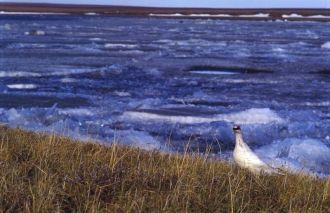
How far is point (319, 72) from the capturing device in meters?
21.7

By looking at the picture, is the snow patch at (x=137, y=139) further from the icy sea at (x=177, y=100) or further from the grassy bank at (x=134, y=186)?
the grassy bank at (x=134, y=186)

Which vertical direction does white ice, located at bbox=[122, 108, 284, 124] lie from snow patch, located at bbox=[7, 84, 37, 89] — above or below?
above

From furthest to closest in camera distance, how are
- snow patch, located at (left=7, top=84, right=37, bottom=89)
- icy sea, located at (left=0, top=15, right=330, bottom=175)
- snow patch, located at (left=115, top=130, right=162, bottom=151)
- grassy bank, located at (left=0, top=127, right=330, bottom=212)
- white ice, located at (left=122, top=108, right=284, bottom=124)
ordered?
1. snow patch, located at (left=7, top=84, right=37, bottom=89)
2. white ice, located at (left=122, top=108, right=284, bottom=124)
3. icy sea, located at (left=0, top=15, right=330, bottom=175)
4. snow patch, located at (left=115, top=130, right=162, bottom=151)
5. grassy bank, located at (left=0, top=127, right=330, bottom=212)

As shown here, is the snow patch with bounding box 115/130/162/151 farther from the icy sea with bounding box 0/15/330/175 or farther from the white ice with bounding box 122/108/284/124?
the white ice with bounding box 122/108/284/124

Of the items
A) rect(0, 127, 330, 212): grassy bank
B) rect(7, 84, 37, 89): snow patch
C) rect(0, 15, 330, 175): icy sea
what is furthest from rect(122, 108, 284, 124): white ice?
rect(0, 127, 330, 212): grassy bank

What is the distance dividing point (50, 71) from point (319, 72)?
29.3 feet

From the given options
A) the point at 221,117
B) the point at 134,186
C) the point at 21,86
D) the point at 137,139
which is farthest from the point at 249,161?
the point at 21,86

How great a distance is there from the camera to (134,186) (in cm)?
507

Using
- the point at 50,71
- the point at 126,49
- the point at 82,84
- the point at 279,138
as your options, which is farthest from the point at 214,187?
the point at 126,49

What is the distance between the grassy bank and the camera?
457 cm

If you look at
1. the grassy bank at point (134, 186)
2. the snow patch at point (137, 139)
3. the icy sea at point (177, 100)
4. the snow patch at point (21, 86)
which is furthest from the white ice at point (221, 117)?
the grassy bank at point (134, 186)

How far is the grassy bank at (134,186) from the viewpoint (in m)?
4.57

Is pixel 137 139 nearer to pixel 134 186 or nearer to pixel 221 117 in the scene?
pixel 221 117

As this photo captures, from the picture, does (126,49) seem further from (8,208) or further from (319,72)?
(8,208)
